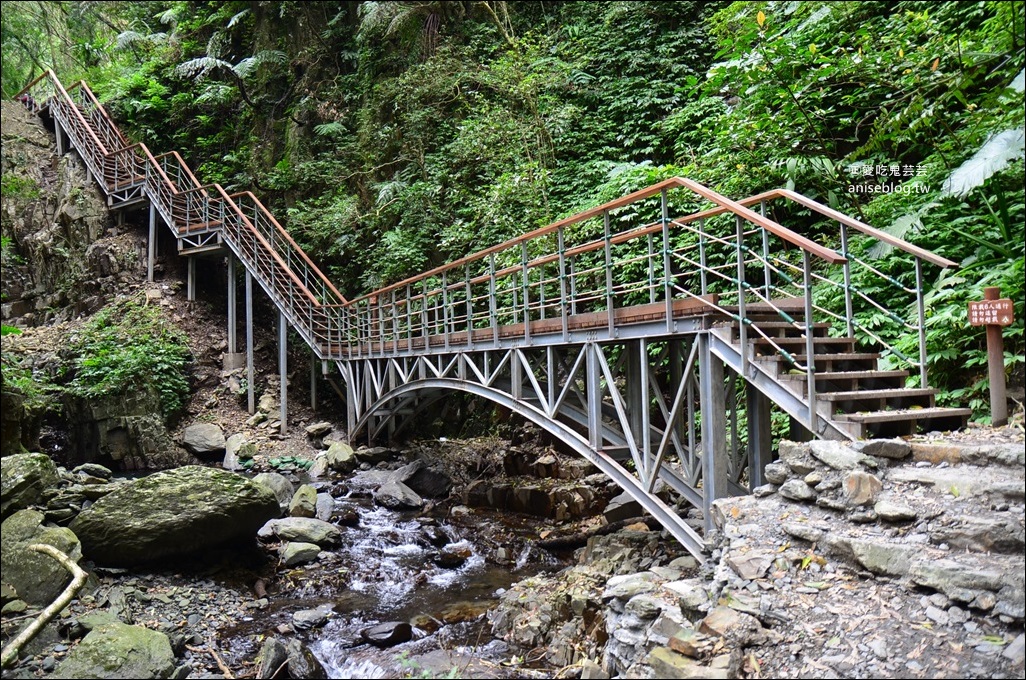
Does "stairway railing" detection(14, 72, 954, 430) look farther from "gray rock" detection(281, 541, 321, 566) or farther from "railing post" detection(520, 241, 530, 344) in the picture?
"gray rock" detection(281, 541, 321, 566)

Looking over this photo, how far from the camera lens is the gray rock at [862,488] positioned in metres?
4.18

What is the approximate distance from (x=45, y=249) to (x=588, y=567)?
1907 cm

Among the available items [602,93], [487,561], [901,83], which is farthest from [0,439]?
[602,93]

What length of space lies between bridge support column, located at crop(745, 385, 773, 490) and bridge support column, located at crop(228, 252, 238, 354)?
15.3 meters

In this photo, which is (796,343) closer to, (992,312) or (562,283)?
(992,312)

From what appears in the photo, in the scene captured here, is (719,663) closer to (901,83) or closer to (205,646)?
(205,646)

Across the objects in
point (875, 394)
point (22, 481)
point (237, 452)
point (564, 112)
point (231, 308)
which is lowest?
point (237, 452)

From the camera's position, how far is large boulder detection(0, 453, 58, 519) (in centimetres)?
665

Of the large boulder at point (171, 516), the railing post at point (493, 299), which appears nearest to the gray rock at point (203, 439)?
the large boulder at point (171, 516)

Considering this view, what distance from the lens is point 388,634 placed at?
6.55 meters

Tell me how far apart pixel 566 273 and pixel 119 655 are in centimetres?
837

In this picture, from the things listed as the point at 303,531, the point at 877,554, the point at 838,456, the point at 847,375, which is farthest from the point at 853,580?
the point at 303,531

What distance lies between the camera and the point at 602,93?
15.1 meters

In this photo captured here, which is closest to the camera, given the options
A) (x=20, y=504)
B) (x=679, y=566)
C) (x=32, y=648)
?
(x=32, y=648)
